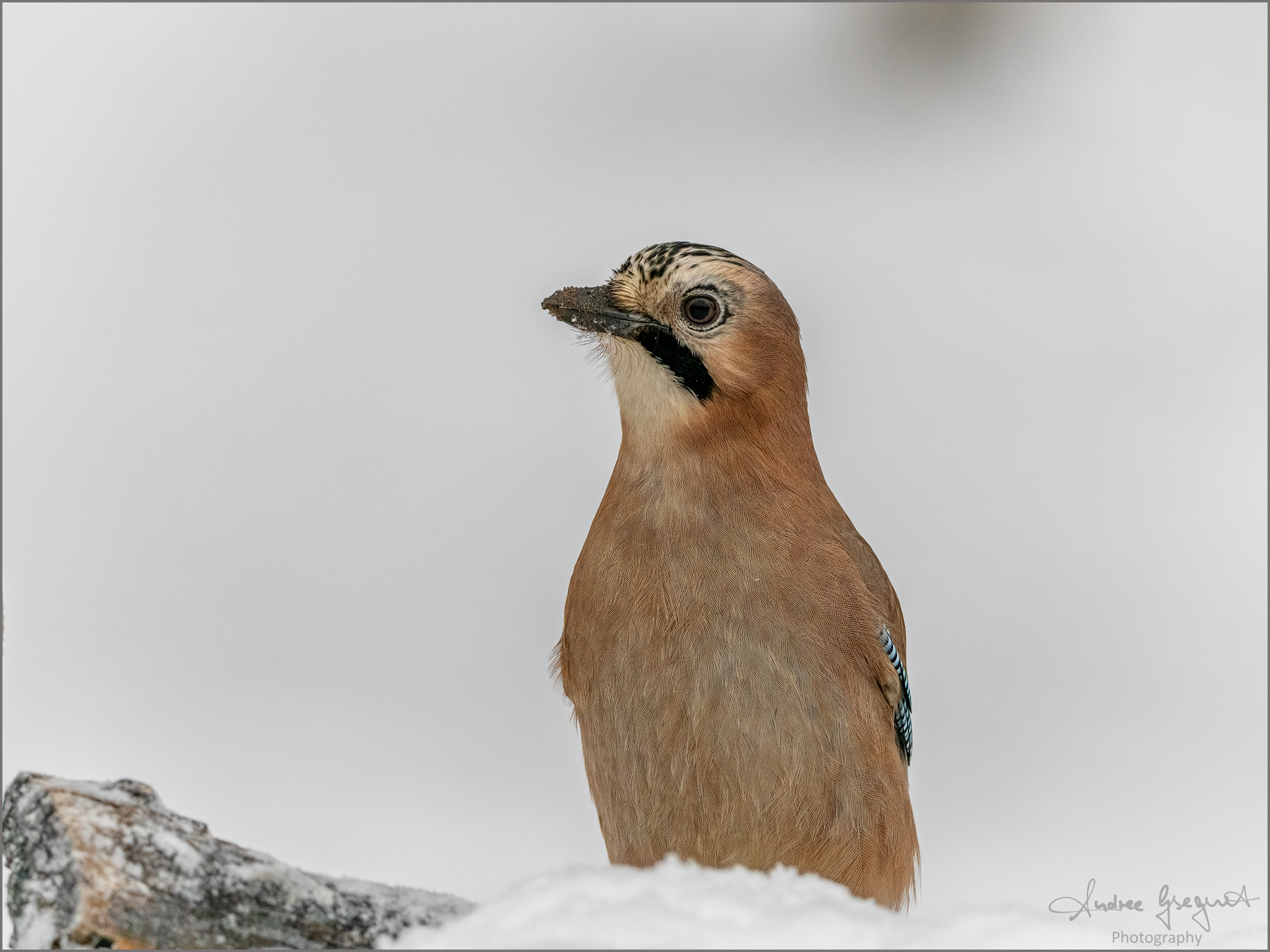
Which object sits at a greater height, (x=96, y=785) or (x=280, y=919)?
(x=96, y=785)

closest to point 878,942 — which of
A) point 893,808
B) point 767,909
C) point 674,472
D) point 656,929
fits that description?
point 767,909

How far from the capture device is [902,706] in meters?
2.54

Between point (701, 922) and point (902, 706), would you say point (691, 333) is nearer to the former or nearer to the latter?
point (902, 706)

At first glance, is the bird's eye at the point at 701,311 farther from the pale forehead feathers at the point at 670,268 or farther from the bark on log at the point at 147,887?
the bark on log at the point at 147,887

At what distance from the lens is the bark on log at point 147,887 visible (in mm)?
1802

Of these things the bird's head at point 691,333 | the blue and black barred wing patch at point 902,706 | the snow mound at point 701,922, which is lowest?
the snow mound at point 701,922

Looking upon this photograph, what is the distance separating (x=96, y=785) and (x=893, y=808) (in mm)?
1365

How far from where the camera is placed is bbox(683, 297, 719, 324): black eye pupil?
235 centimetres

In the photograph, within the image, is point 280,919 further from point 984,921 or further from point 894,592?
point 894,592

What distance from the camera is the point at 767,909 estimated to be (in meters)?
1.60

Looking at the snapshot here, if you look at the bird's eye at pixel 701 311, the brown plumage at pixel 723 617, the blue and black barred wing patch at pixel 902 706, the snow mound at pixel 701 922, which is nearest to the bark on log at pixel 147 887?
the snow mound at pixel 701 922

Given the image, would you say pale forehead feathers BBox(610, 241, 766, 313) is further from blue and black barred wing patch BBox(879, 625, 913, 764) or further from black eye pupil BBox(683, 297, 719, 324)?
blue and black barred wing patch BBox(879, 625, 913, 764)

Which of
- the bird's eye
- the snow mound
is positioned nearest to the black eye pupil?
the bird's eye

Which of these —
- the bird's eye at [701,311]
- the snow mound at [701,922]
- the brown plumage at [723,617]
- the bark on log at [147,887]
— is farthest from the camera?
the bird's eye at [701,311]
